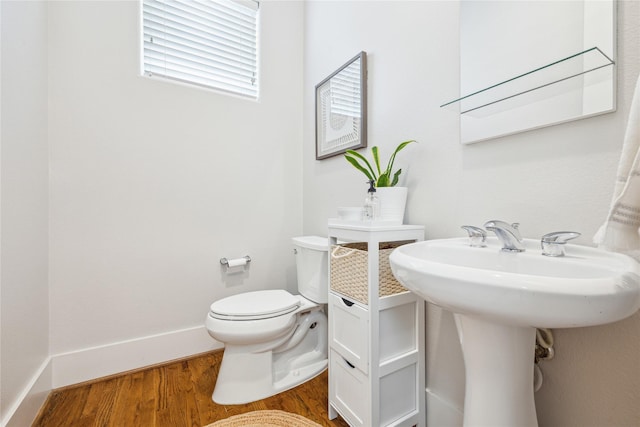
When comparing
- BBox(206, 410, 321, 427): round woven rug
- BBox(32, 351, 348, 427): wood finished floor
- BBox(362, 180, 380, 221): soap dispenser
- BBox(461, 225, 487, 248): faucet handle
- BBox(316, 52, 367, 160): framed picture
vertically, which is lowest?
BBox(32, 351, 348, 427): wood finished floor

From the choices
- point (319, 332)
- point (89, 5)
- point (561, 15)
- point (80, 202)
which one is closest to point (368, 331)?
point (319, 332)

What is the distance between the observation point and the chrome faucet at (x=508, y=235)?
759mm

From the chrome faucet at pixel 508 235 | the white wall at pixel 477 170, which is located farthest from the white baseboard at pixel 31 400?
the chrome faucet at pixel 508 235

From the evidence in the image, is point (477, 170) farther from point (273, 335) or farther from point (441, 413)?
point (273, 335)

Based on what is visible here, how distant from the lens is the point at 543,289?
1.49ft

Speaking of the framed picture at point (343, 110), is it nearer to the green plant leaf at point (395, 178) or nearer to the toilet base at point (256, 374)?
the green plant leaf at point (395, 178)

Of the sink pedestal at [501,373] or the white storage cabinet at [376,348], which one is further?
the white storage cabinet at [376,348]

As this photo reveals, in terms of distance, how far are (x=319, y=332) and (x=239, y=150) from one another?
127cm

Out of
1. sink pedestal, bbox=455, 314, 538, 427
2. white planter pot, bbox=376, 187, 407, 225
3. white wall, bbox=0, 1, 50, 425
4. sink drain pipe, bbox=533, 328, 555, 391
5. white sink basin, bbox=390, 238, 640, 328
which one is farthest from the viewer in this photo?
white planter pot, bbox=376, 187, 407, 225

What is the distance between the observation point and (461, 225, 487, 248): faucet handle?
0.85m

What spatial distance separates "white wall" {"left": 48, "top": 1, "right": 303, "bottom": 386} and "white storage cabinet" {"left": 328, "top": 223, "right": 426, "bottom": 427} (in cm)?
94

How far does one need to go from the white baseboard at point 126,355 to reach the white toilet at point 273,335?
48cm

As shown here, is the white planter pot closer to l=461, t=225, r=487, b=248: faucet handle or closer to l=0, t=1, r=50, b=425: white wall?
l=461, t=225, r=487, b=248: faucet handle

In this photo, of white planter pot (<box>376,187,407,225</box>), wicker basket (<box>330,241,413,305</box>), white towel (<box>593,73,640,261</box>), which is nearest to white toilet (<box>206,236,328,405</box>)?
wicker basket (<box>330,241,413,305</box>)
